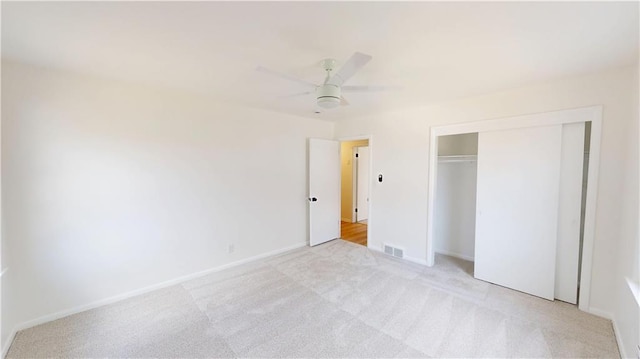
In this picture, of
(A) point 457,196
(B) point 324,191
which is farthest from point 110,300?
(A) point 457,196

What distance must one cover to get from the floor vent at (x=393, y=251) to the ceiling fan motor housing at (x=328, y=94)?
9.17ft

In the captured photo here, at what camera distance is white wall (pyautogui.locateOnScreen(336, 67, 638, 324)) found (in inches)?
90.6

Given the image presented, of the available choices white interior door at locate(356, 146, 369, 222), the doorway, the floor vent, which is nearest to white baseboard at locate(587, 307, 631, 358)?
the floor vent

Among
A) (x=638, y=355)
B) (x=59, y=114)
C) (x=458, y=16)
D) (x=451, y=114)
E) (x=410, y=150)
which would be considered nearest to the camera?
(x=458, y=16)

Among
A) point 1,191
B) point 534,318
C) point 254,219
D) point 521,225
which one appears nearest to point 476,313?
point 534,318

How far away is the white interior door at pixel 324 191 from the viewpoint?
4488 millimetres

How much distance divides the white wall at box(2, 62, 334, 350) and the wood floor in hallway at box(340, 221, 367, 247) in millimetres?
1932

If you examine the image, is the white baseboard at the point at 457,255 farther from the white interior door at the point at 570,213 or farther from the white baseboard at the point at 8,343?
the white baseboard at the point at 8,343

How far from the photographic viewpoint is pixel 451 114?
131 inches

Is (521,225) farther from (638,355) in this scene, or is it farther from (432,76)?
(432,76)

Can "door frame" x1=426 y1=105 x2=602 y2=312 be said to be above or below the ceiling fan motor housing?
below

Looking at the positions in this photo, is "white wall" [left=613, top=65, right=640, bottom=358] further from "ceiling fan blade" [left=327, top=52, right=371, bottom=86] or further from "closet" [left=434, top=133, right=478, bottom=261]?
"ceiling fan blade" [left=327, top=52, right=371, bottom=86]

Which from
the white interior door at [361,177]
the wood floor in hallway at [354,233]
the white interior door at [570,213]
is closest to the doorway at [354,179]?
the white interior door at [361,177]

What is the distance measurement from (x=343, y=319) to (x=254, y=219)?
2.04 metres
